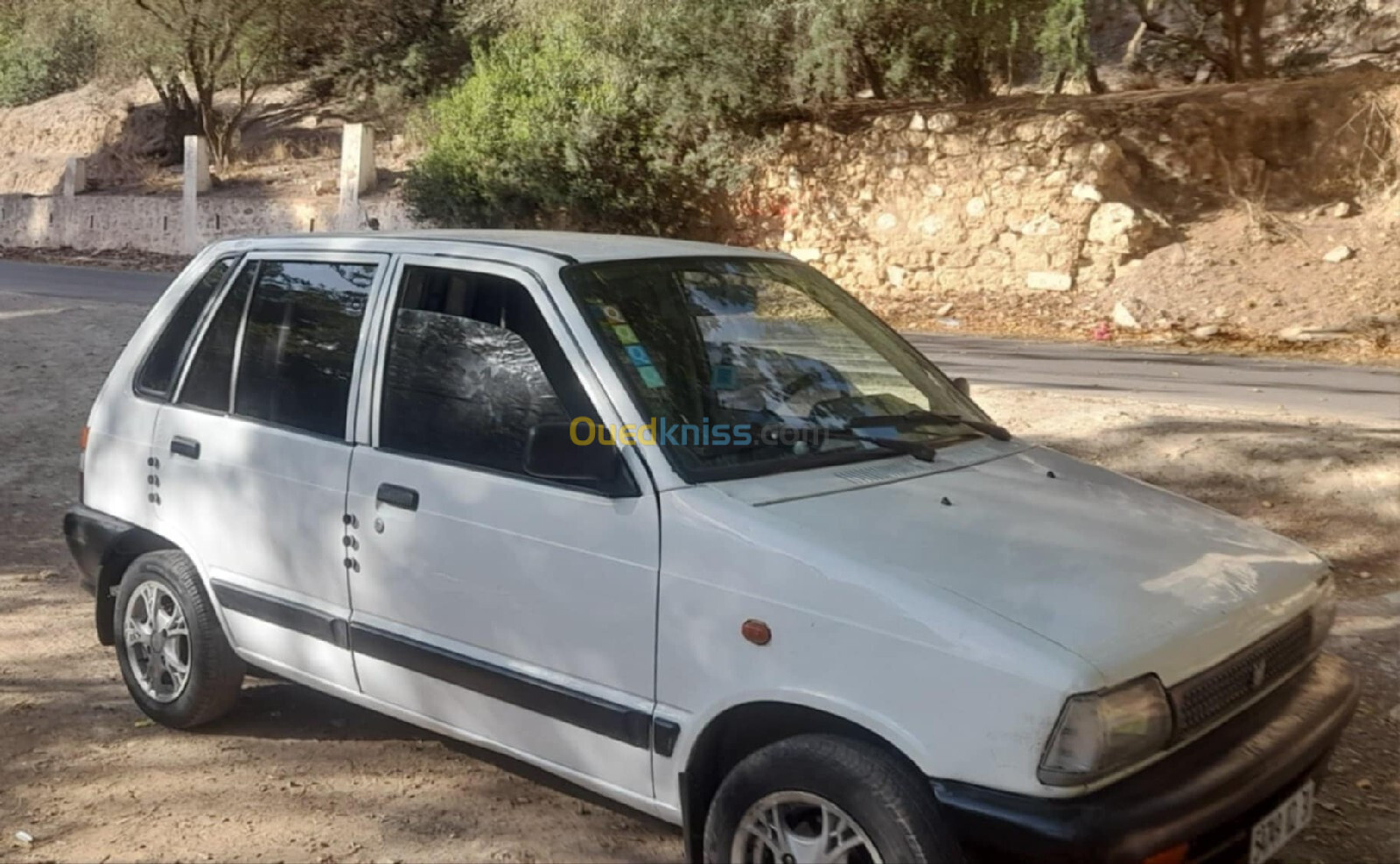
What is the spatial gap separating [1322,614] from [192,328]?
3.84 m

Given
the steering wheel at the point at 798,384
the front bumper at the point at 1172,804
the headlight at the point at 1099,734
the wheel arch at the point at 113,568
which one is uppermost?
the steering wheel at the point at 798,384

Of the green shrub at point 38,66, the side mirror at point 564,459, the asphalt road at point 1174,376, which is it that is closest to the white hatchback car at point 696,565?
the side mirror at point 564,459

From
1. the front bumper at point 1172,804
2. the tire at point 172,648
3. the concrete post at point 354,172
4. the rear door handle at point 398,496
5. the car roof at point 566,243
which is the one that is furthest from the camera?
the concrete post at point 354,172

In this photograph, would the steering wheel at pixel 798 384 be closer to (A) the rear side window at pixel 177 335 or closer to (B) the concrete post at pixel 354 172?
(A) the rear side window at pixel 177 335

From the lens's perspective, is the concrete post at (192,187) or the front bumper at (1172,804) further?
the concrete post at (192,187)

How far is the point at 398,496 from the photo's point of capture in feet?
12.5

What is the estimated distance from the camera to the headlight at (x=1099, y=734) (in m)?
2.71

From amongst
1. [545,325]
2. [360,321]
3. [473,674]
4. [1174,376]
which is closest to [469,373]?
[545,325]

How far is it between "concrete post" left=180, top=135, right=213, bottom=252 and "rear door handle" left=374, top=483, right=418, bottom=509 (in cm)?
2739

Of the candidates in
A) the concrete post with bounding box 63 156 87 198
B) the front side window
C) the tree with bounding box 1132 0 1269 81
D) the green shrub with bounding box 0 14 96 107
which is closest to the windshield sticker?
the front side window

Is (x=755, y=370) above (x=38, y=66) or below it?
below

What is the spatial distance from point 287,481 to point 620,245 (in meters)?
1.30

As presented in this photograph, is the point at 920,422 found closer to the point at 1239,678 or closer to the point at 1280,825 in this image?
the point at 1239,678

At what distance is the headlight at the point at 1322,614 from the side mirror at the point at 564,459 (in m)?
1.92
